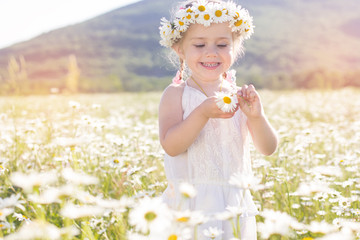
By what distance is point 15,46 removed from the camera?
122312 mm

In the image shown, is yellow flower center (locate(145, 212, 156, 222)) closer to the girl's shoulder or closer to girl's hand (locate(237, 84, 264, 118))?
girl's hand (locate(237, 84, 264, 118))

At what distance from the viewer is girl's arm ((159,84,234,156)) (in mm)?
1933

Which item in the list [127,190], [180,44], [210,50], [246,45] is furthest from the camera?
[246,45]

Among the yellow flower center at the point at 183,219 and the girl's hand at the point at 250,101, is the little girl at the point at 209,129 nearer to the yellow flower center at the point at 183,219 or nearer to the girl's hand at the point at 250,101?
the girl's hand at the point at 250,101

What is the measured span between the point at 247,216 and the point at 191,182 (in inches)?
13.6

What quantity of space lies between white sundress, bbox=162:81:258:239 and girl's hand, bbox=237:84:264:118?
0.23 m

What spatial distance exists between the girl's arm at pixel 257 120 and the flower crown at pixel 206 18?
48 cm

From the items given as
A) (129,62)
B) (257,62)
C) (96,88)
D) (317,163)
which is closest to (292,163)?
(317,163)

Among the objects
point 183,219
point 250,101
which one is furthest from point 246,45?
point 183,219

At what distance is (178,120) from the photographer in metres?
2.23

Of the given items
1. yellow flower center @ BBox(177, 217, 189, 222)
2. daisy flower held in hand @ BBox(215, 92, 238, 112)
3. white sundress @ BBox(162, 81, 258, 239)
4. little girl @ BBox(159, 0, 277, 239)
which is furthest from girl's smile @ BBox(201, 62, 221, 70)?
yellow flower center @ BBox(177, 217, 189, 222)

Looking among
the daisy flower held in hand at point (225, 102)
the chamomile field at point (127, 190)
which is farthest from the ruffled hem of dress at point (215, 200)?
the daisy flower held in hand at point (225, 102)

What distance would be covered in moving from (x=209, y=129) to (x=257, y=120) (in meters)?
0.28

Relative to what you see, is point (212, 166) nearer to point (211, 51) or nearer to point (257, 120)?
point (257, 120)
